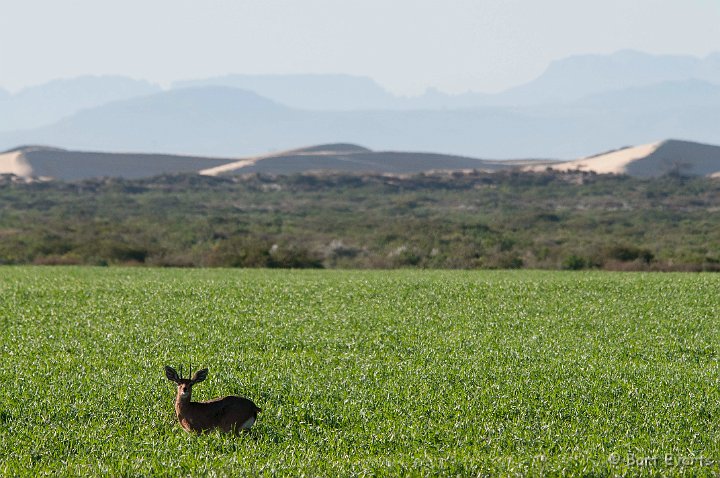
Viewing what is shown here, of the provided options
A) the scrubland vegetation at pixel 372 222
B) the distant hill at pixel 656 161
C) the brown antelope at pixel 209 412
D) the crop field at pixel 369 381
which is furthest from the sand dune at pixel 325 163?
the brown antelope at pixel 209 412

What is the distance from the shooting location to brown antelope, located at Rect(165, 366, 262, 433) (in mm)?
10891

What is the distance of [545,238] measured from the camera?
62.7 m

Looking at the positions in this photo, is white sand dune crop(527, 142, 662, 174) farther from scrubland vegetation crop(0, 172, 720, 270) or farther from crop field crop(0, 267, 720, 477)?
crop field crop(0, 267, 720, 477)

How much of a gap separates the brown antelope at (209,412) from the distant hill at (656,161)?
134 m

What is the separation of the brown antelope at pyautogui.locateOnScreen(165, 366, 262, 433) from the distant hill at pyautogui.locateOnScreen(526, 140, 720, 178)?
134m

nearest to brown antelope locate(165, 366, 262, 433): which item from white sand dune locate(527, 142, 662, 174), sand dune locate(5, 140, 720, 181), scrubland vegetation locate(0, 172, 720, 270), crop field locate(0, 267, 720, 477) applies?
crop field locate(0, 267, 720, 477)

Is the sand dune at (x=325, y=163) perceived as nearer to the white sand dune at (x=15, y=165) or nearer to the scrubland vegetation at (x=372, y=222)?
the white sand dune at (x=15, y=165)

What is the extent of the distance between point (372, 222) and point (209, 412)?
213 feet

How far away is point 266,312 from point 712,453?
45.2 feet

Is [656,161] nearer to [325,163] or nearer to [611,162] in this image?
[611,162]

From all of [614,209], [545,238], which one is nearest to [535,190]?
[614,209]

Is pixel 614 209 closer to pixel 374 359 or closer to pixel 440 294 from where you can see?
pixel 440 294

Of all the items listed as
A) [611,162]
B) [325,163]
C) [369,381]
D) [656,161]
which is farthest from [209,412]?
[325,163]

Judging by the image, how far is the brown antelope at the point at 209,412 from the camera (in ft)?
35.7
